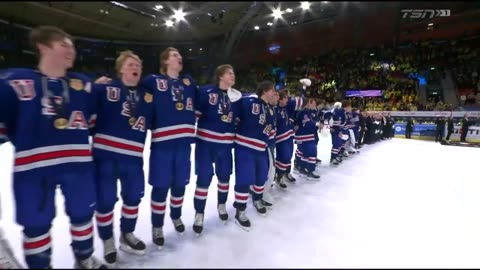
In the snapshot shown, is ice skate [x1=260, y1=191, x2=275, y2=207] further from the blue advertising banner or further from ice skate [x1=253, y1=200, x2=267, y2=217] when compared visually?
the blue advertising banner

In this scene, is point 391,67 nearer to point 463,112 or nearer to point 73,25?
point 73,25

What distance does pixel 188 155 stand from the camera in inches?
84.4

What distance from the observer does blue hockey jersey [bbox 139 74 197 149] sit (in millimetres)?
2021

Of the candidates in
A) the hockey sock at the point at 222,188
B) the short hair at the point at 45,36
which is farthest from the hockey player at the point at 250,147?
the short hair at the point at 45,36

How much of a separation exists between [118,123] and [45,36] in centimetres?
65

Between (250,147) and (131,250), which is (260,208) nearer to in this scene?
(250,147)

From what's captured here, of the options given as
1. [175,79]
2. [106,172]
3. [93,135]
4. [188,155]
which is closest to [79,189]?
[106,172]

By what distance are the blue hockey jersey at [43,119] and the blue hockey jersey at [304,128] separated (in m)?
3.64

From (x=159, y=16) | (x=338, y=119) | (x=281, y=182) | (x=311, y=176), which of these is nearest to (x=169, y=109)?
(x=159, y=16)

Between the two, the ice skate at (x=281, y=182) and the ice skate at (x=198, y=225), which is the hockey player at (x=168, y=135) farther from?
the ice skate at (x=281, y=182)

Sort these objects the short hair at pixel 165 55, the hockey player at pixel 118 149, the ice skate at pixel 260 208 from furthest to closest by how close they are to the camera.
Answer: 1. the ice skate at pixel 260 208
2. the hockey player at pixel 118 149
3. the short hair at pixel 165 55

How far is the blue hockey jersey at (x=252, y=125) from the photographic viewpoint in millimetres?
2658

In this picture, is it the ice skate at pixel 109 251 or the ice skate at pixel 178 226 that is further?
the ice skate at pixel 178 226

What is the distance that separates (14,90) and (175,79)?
932mm
